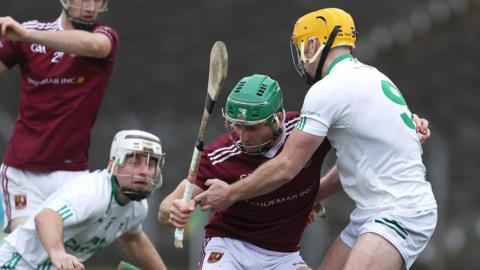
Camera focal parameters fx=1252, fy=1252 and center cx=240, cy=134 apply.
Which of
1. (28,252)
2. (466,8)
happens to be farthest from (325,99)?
(466,8)

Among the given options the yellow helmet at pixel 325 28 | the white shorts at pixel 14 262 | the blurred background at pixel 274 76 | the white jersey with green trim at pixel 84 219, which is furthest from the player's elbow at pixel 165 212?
the blurred background at pixel 274 76

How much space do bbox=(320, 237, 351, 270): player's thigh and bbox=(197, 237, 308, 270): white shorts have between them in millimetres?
254

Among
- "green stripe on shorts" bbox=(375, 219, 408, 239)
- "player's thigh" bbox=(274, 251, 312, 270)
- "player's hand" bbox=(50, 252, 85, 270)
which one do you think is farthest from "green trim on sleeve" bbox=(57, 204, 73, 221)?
"green stripe on shorts" bbox=(375, 219, 408, 239)

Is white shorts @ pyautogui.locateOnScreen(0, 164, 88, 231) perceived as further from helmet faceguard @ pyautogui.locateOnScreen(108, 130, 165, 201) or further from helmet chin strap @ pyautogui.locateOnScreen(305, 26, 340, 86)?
helmet chin strap @ pyautogui.locateOnScreen(305, 26, 340, 86)

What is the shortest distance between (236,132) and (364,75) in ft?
2.54

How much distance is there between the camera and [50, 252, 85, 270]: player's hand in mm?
6453

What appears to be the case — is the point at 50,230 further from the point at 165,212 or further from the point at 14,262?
the point at 165,212

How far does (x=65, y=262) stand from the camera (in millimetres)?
6484

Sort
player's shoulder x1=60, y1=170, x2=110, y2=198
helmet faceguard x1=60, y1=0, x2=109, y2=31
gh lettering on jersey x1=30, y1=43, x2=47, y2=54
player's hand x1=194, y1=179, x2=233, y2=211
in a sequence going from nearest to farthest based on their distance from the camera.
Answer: player's hand x1=194, y1=179, x2=233, y2=211 < player's shoulder x1=60, y1=170, x2=110, y2=198 < helmet faceguard x1=60, y1=0, x2=109, y2=31 < gh lettering on jersey x1=30, y1=43, x2=47, y2=54

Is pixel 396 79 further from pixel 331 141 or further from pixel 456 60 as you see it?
pixel 331 141

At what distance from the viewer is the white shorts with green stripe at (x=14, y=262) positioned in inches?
279

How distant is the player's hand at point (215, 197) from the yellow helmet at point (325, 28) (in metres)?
0.82

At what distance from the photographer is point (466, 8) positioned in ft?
50.2

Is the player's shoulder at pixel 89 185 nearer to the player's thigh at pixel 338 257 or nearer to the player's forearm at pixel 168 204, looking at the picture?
the player's forearm at pixel 168 204
